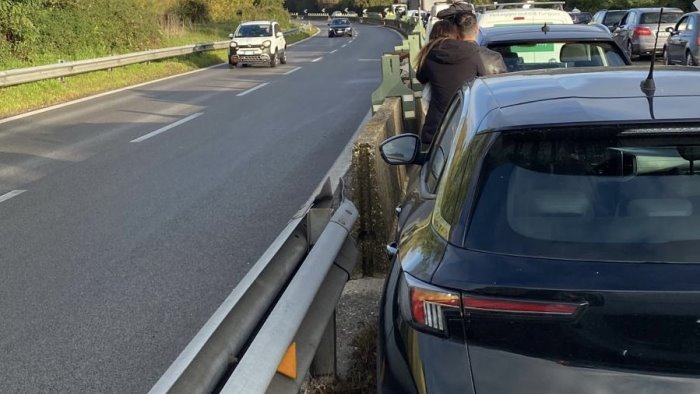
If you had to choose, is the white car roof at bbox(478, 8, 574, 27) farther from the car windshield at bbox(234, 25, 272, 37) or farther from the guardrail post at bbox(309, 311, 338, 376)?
the car windshield at bbox(234, 25, 272, 37)

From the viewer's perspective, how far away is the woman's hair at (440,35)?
6.52 metres

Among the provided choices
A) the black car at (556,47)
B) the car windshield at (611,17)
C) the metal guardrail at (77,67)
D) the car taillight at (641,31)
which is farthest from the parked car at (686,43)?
the metal guardrail at (77,67)

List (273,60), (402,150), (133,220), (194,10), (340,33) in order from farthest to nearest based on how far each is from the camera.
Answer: (340,33)
(194,10)
(273,60)
(133,220)
(402,150)

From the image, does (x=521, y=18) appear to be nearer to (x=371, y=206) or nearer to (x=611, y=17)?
(x=371, y=206)

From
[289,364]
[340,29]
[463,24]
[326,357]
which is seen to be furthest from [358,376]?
[340,29]

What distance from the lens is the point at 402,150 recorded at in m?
4.37

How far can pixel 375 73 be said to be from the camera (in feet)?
78.4

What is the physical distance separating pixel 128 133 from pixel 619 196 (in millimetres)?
11620

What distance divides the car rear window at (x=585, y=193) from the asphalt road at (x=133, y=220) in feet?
8.72

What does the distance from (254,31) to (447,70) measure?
2520 centimetres

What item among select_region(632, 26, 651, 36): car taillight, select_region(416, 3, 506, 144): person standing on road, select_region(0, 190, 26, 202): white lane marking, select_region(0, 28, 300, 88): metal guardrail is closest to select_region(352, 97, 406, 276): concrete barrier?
select_region(416, 3, 506, 144): person standing on road

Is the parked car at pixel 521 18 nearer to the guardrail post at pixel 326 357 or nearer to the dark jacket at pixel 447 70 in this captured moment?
the dark jacket at pixel 447 70

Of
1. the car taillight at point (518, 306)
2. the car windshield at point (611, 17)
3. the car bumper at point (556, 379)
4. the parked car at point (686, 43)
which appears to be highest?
the car taillight at point (518, 306)

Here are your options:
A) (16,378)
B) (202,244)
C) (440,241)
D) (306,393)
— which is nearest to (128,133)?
(202,244)
